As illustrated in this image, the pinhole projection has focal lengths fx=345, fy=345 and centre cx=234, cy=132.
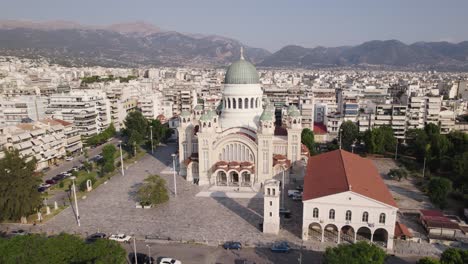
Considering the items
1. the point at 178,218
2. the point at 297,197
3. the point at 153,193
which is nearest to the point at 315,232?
the point at 297,197

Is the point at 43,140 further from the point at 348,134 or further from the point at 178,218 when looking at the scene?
the point at 348,134

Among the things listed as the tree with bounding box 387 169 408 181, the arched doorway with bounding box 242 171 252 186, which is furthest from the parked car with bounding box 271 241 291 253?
the tree with bounding box 387 169 408 181

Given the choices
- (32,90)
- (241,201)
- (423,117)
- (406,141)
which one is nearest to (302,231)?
(241,201)

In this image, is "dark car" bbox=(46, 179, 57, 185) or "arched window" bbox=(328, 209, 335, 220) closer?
"arched window" bbox=(328, 209, 335, 220)

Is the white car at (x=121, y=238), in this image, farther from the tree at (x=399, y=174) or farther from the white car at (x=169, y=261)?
the tree at (x=399, y=174)

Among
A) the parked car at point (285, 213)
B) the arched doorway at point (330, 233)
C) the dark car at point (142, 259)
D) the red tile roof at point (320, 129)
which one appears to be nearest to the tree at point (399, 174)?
the arched doorway at point (330, 233)

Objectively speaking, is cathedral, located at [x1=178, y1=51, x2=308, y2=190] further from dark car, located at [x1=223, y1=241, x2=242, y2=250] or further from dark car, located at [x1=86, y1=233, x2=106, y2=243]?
dark car, located at [x1=86, y1=233, x2=106, y2=243]

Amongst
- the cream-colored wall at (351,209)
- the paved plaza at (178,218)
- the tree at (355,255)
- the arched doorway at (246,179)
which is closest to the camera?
the tree at (355,255)
